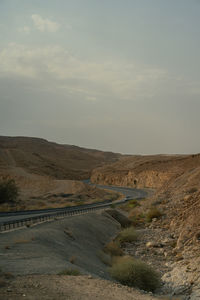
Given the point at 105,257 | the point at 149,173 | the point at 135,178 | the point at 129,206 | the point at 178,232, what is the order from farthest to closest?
1. the point at 135,178
2. the point at 149,173
3. the point at 129,206
4. the point at 178,232
5. the point at 105,257

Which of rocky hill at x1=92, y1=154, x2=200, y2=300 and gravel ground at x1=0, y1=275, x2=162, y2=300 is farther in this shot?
rocky hill at x1=92, y1=154, x2=200, y2=300

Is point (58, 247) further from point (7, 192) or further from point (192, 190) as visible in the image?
point (7, 192)

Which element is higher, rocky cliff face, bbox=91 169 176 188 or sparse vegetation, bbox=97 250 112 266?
rocky cliff face, bbox=91 169 176 188

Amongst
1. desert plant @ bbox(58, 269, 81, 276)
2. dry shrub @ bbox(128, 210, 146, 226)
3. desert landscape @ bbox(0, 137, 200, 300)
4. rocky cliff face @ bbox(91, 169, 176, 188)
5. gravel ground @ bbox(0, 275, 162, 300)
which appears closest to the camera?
gravel ground @ bbox(0, 275, 162, 300)

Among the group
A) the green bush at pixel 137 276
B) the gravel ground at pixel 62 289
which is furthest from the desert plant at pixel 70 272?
the green bush at pixel 137 276

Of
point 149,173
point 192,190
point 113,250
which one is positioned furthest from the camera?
point 149,173

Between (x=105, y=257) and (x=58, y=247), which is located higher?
(x=58, y=247)

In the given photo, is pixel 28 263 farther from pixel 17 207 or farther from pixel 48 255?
pixel 17 207

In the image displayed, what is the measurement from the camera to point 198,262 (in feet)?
58.2

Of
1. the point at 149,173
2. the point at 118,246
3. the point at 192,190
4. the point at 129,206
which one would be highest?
the point at 149,173

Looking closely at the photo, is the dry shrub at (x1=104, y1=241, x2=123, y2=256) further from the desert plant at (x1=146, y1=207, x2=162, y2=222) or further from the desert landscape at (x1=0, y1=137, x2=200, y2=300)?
the desert plant at (x1=146, y1=207, x2=162, y2=222)

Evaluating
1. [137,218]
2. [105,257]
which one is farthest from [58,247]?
[137,218]

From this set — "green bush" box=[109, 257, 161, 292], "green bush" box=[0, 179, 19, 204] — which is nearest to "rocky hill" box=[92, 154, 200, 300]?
"green bush" box=[109, 257, 161, 292]

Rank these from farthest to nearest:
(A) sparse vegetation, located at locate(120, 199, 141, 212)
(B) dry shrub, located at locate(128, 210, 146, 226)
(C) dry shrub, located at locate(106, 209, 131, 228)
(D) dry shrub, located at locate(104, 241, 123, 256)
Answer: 1. (A) sparse vegetation, located at locate(120, 199, 141, 212)
2. (C) dry shrub, located at locate(106, 209, 131, 228)
3. (B) dry shrub, located at locate(128, 210, 146, 226)
4. (D) dry shrub, located at locate(104, 241, 123, 256)
